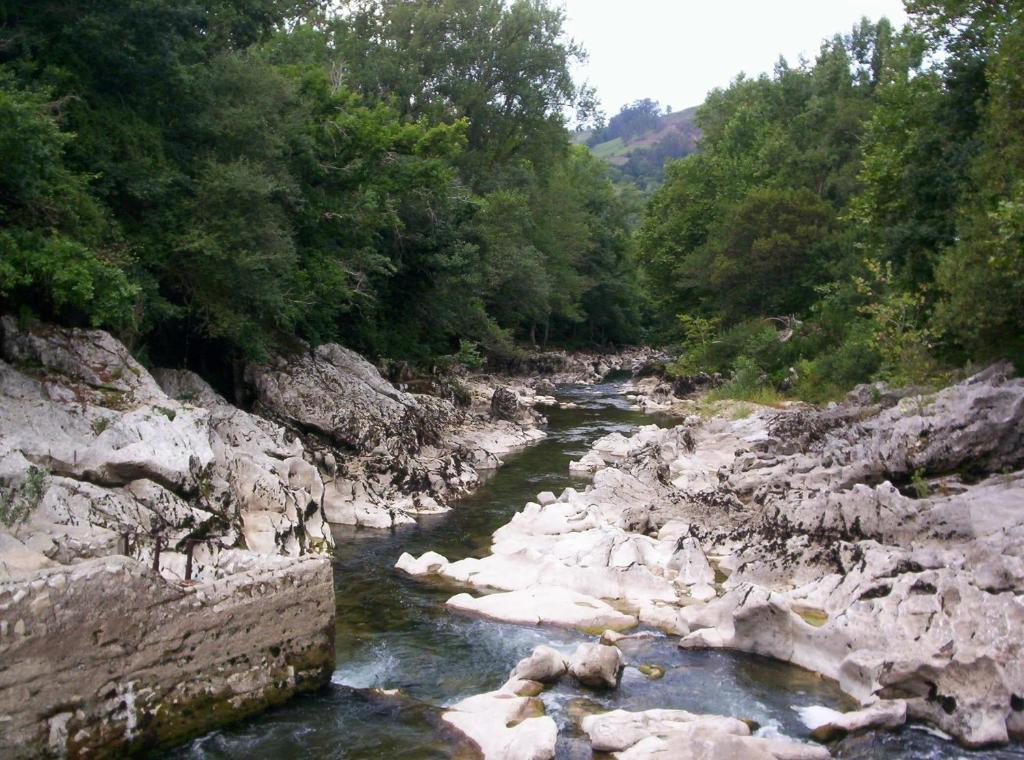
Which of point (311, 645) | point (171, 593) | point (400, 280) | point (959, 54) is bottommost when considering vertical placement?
point (311, 645)

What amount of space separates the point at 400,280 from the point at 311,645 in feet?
66.9

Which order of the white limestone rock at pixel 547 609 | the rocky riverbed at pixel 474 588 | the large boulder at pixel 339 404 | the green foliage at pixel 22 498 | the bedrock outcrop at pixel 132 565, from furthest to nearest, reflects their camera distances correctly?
1. the large boulder at pixel 339 404
2. the white limestone rock at pixel 547 609
3. the green foliage at pixel 22 498
4. the rocky riverbed at pixel 474 588
5. the bedrock outcrop at pixel 132 565

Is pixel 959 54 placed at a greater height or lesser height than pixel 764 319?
greater

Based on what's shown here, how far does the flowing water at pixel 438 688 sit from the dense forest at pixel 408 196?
5.70 metres

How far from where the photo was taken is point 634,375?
44938mm

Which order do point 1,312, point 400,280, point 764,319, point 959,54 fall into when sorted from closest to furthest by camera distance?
point 1,312
point 959,54
point 400,280
point 764,319

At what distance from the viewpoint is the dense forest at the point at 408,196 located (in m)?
13.8

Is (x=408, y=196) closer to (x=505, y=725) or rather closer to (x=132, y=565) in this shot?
(x=132, y=565)

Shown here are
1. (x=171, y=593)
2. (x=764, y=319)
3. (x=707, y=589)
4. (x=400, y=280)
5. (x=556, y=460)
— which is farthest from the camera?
(x=764, y=319)

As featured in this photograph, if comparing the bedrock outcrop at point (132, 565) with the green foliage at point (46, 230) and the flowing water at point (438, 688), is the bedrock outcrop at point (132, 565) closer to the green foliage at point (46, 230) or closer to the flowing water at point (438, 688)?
the flowing water at point (438, 688)

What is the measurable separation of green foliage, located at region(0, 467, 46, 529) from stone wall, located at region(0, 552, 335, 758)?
2.03 meters

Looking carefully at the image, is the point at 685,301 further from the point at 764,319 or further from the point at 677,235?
the point at 764,319

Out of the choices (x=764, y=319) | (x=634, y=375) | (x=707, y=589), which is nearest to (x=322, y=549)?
(x=707, y=589)

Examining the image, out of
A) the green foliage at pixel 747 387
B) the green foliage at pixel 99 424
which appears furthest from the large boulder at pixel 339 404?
the green foliage at pixel 747 387
